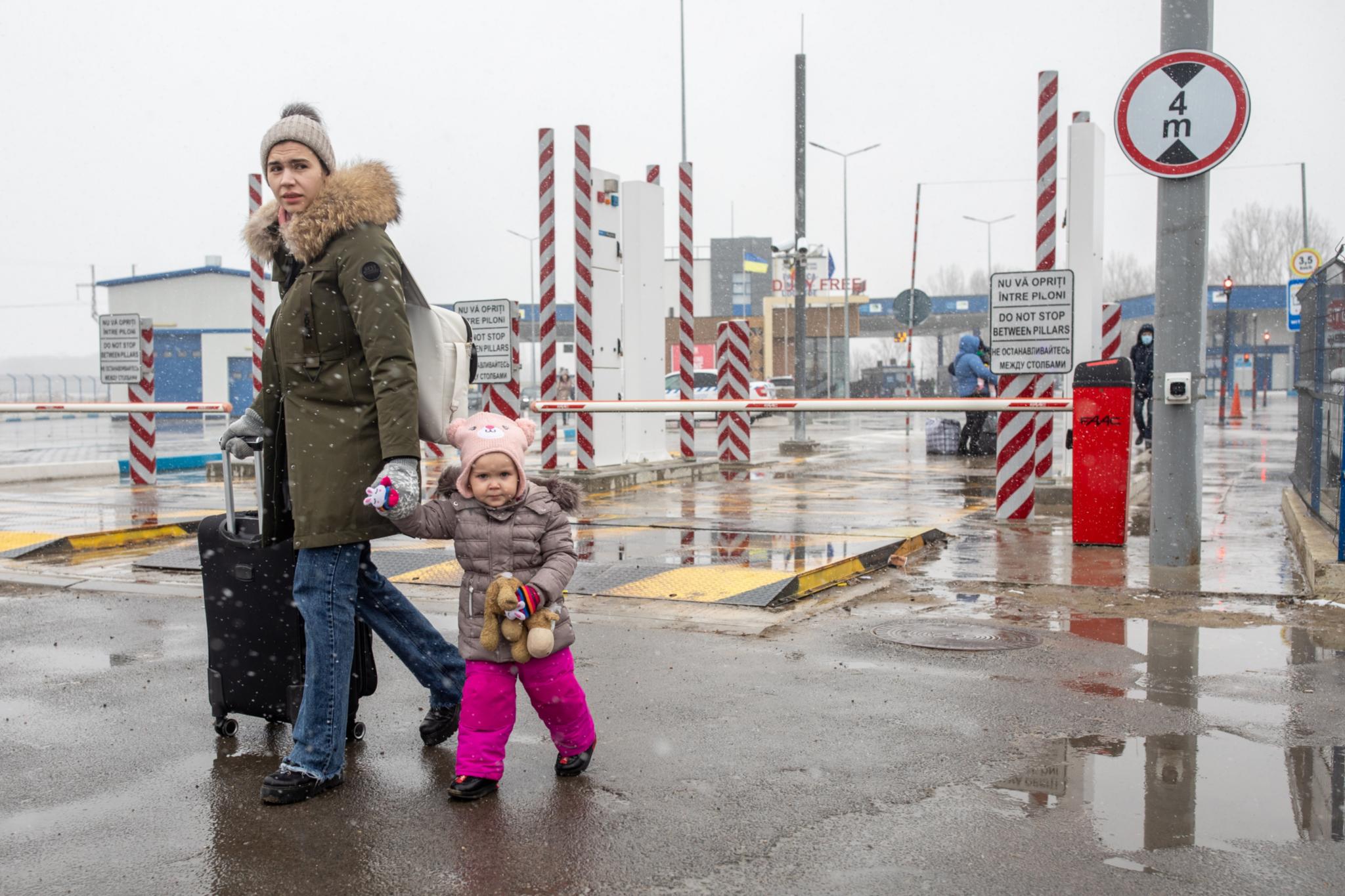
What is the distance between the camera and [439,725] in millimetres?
4344

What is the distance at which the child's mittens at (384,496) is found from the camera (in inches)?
142

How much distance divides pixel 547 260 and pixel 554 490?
9.95 metres

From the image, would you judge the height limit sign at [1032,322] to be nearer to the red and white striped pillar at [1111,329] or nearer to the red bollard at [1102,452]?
the red bollard at [1102,452]

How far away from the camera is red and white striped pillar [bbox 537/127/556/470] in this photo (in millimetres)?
13641

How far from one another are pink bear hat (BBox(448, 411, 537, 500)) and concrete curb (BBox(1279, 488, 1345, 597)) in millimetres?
4780

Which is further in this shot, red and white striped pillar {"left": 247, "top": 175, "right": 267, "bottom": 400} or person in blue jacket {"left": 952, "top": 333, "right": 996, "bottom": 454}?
person in blue jacket {"left": 952, "top": 333, "right": 996, "bottom": 454}

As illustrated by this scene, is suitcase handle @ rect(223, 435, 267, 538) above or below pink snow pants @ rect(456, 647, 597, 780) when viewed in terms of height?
above

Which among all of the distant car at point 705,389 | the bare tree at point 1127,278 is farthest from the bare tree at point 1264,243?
the distant car at point 705,389

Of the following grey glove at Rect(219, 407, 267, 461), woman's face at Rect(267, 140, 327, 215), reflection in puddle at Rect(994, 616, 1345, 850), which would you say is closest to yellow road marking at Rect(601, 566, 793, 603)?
reflection in puddle at Rect(994, 616, 1345, 850)

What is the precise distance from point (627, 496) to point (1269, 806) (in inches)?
374

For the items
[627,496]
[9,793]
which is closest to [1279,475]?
[627,496]

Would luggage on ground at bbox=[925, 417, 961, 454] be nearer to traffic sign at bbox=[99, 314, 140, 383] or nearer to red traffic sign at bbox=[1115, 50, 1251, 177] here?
traffic sign at bbox=[99, 314, 140, 383]

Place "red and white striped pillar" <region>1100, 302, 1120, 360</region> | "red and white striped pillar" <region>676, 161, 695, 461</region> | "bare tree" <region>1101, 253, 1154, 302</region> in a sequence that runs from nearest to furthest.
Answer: "red and white striped pillar" <region>1100, 302, 1120, 360</region> → "red and white striped pillar" <region>676, 161, 695, 461</region> → "bare tree" <region>1101, 253, 1154, 302</region>

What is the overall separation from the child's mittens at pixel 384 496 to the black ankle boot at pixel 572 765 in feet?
3.27
